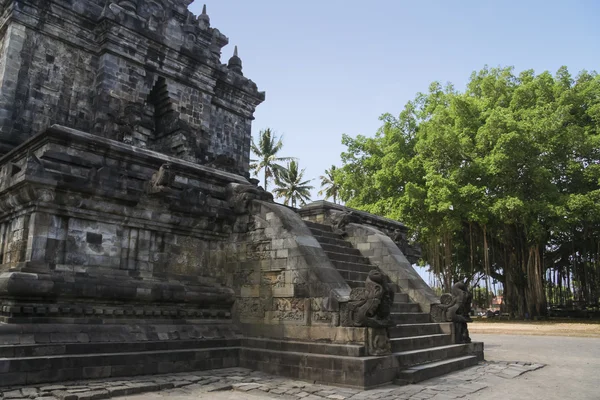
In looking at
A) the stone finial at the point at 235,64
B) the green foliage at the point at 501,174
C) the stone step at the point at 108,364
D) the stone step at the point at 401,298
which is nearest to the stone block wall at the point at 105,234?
the stone step at the point at 108,364

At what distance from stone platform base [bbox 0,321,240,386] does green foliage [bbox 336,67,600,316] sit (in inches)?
653

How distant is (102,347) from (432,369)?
5035mm

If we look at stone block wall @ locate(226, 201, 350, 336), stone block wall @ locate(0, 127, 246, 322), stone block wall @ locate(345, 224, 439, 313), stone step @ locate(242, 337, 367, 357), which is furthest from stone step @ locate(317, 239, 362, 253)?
stone step @ locate(242, 337, 367, 357)

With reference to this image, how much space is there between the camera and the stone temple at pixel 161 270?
6.43 metres

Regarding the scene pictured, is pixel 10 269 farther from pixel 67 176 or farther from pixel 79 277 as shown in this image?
pixel 67 176

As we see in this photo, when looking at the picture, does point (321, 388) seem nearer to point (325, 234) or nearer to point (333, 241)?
point (333, 241)

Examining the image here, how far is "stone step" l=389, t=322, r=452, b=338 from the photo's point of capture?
815 cm

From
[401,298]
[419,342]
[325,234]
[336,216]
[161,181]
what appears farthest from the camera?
[336,216]

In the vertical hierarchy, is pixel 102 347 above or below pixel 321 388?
above

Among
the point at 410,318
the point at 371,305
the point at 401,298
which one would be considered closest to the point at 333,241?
the point at 401,298

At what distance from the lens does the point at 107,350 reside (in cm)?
651

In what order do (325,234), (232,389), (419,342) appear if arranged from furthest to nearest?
(325,234) < (419,342) < (232,389)

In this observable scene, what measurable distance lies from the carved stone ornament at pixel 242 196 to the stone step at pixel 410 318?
3.30 meters

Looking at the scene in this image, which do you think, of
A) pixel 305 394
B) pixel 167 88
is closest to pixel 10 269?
pixel 305 394
